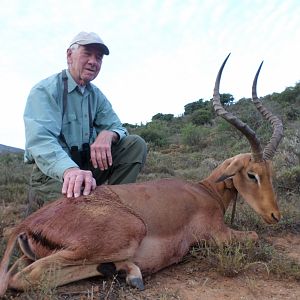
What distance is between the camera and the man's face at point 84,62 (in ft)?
15.4

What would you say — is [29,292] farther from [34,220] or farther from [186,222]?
[186,222]

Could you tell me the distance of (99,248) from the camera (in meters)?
3.33

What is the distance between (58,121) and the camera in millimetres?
4508

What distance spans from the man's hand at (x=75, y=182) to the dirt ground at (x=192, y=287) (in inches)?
26.3

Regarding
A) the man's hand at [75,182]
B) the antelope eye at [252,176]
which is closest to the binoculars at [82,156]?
the man's hand at [75,182]

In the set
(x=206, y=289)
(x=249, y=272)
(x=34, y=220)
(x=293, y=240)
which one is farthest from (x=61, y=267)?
(x=293, y=240)

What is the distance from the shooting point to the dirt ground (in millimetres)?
3180

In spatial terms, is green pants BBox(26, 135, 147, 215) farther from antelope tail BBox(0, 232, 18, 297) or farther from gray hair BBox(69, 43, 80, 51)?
antelope tail BBox(0, 232, 18, 297)

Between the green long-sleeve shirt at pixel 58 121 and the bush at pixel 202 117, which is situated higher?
the bush at pixel 202 117

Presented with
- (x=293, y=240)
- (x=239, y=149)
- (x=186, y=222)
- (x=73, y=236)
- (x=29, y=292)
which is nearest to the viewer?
(x=29, y=292)

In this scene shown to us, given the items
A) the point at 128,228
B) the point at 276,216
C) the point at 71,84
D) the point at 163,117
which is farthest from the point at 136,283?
the point at 163,117

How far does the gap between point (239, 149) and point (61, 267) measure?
32.5 ft

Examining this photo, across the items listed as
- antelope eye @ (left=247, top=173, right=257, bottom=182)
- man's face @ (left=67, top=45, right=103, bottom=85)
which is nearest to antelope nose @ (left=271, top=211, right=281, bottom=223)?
antelope eye @ (left=247, top=173, right=257, bottom=182)

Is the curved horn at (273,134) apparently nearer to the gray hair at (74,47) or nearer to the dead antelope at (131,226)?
the dead antelope at (131,226)
